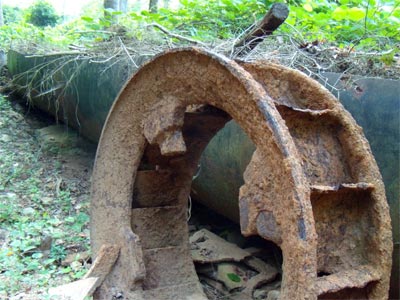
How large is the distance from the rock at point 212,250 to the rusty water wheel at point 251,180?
36 centimetres

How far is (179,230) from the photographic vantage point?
3.56m

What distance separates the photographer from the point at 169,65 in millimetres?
2785

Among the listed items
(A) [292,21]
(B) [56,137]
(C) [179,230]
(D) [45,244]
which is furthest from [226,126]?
(B) [56,137]

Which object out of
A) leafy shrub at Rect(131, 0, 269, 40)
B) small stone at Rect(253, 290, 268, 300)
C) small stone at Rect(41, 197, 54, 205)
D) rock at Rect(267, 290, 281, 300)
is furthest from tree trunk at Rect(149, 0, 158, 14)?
rock at Rect(267, 290, 281, 300)

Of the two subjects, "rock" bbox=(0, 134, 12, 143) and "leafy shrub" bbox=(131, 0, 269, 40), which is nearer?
"leafy shrub" bbox=(131, 0, 269, 40)

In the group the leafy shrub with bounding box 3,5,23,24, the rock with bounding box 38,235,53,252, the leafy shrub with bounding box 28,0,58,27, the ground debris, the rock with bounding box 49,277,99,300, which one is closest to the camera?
the rock with bounding box 49,277,99,300

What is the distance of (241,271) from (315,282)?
207 centimetres

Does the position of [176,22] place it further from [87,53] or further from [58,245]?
[58,245]

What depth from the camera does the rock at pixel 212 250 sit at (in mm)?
3850

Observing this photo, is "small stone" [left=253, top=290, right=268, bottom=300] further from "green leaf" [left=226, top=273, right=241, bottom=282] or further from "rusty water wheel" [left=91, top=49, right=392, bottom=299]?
"rusty water wheel" [left=91, top=49, right=392, bottom=299]

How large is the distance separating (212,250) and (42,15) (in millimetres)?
14806

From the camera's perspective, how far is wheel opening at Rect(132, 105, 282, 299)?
3377mm

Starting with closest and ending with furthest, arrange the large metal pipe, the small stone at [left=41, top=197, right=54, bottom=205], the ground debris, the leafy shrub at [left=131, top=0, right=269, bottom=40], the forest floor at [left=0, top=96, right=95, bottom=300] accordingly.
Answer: the large metal pipe < the forest floor at [left=0, top=96, right=95, bottom=300] < the ground debris < the small stone at [left=41, top=197, right=54, bottom=205] < the leafy shrub at [left=131, top=0, right=269, bottom=40]

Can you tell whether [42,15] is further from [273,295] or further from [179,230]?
[273,295]
